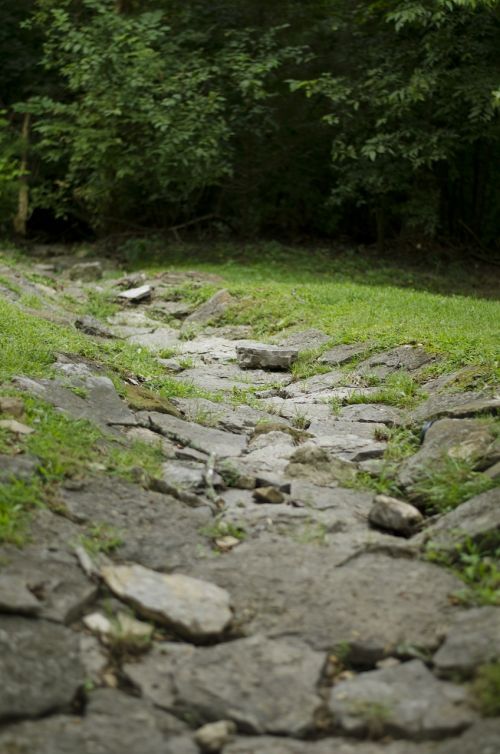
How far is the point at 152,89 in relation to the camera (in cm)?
1445

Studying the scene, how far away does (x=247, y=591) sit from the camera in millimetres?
3727

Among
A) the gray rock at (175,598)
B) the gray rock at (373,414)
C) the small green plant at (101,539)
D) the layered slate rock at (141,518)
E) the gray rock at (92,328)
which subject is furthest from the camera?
the gray rock at (92,328)

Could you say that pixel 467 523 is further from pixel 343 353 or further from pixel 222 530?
pixel 343 353

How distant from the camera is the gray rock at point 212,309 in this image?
1070 centimetres

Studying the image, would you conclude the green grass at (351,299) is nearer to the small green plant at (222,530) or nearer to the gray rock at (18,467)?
the small green plant at (222,530)

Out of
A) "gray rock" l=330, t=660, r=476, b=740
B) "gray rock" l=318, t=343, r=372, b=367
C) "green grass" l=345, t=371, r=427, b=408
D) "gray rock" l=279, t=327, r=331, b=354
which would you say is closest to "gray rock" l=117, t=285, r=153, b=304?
"gray rock" l=279, t=327, r=331, b=354

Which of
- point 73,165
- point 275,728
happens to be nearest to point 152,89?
point 73,165

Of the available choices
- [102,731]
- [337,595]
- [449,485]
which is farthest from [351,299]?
[102,731]

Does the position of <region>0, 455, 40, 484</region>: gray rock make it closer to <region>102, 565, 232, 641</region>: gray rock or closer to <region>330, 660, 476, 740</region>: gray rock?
<region>102, 565, 232, 641</region>: gray rock

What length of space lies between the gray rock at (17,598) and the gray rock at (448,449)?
2272mm

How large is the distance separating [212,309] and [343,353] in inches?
117

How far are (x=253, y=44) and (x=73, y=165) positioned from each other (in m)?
3.74

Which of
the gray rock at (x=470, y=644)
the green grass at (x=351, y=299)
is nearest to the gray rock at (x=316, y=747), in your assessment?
the gray rock at (x=470, y=644)

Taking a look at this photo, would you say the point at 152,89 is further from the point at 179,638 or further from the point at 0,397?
the point at 179,638
